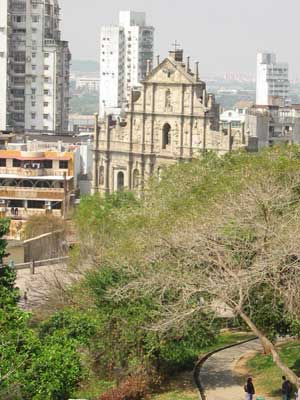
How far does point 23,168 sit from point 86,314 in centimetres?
5082

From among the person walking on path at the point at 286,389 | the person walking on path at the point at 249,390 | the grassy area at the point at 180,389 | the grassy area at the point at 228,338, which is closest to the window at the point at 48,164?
the grassy area at the point at 228,338

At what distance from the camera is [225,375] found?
38906 mm

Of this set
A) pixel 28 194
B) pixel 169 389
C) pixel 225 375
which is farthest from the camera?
pixel 28 194

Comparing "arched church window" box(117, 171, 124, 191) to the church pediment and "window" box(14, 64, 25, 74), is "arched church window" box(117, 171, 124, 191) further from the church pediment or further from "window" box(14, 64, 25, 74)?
"window" box(14, 64, 25, 74)

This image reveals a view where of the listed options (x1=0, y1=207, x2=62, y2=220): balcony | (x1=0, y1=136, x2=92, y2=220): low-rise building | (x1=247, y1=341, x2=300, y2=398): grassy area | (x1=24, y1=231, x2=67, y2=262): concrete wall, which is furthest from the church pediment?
(x1=247, y1=341, x2=300, y2=398): grassy area

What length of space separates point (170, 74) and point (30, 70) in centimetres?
5617

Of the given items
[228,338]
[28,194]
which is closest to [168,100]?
[28,194]

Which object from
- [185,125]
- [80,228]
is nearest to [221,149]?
[185,125]

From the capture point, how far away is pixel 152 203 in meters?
48.9

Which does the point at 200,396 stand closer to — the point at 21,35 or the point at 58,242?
the point at 58,242

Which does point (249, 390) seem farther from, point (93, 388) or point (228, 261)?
point (93, 388)

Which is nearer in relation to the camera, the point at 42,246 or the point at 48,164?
the point at 42,246

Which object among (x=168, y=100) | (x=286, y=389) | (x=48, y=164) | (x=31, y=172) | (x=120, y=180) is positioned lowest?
(x=286, y=389)

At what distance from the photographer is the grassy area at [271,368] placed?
3669 cm
